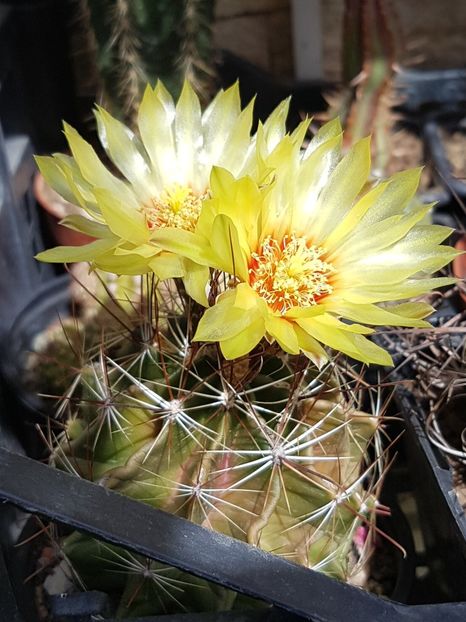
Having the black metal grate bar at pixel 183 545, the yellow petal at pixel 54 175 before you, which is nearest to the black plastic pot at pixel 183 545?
the black metal grate bar at pixel 183 545

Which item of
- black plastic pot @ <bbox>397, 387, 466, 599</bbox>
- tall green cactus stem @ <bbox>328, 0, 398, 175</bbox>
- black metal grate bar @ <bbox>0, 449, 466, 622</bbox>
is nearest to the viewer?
black metal grate bar @ <bbox>0, 449, 466, 622</bbox>

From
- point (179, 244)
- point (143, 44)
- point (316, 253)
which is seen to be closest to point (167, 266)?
point (179, 244)

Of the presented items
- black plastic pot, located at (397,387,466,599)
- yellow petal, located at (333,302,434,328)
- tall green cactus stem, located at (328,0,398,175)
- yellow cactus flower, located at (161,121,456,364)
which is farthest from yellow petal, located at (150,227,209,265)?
tall green cactus stem, located at (328,0,398,175)

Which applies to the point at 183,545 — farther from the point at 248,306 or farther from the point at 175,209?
the point at 175,209

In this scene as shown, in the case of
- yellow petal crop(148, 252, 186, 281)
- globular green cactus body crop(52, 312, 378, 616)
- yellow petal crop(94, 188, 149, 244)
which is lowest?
globular green cactus body crop(52, 312, 378, 616)

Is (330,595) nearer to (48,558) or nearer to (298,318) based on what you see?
(298,318)

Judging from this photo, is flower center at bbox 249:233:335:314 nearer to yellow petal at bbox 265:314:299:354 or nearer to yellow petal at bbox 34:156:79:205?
yellow petal at bbox 265:314:299:354

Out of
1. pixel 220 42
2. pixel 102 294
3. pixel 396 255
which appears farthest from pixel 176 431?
pixel 220 42
